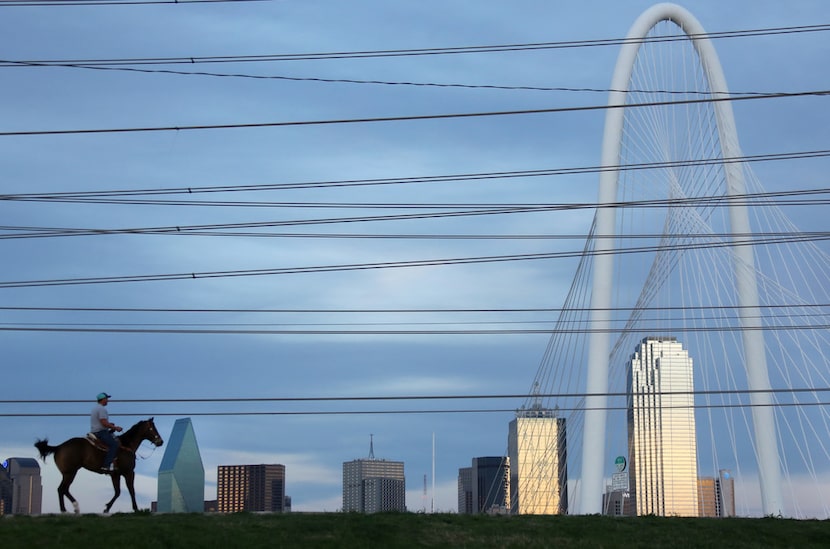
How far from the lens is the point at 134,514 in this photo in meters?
30.1

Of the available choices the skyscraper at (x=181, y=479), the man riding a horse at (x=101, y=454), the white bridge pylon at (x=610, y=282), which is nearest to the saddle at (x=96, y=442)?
the man riding a horse at (x=101, y=454)

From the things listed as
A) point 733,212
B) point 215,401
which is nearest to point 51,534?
point 215,401

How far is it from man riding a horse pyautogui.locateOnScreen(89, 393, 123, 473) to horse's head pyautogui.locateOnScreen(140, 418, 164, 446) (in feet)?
2.34

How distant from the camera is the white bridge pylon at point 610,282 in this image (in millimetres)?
53312

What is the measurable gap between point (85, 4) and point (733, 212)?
36.1 meters

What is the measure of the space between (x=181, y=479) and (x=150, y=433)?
500cm

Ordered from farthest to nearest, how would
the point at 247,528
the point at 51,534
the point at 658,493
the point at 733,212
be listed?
the point at 658,493, the point at 733,212, the point at 247,528, the point at 51,534

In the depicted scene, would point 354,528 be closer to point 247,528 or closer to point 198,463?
point 247,528

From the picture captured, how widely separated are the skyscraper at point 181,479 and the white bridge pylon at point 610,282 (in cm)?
1971

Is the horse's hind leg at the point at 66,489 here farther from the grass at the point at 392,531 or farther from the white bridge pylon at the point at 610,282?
the white bridge pylon at the point at 610,282

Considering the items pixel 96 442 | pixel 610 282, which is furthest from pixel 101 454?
pixel 610 282

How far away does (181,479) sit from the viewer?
36.6 metres

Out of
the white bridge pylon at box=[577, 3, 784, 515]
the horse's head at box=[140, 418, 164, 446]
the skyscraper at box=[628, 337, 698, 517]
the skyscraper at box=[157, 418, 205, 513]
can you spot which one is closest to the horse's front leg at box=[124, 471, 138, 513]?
the horse's head at box=[140, 418, 164, 446]

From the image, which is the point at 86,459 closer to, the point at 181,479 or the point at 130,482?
the point at 130,482
